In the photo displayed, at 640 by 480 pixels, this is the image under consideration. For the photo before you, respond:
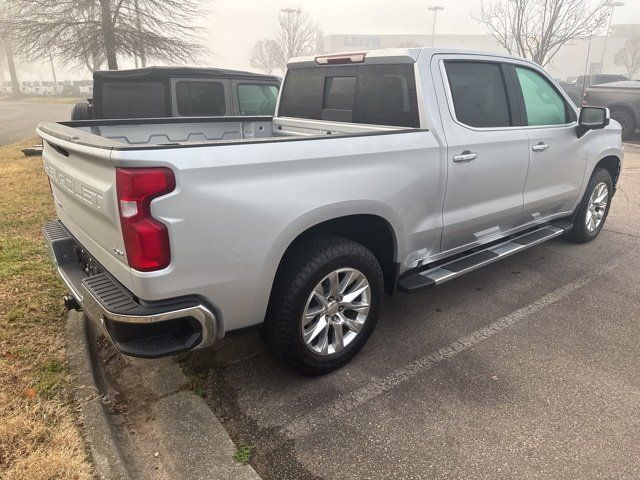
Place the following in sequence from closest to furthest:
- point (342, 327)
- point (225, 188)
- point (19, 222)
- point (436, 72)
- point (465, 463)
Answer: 1. point (225, 188)
2. point (465, 463)
3. point (342, 327)
4. point (436, 72)
5. point (19, 222)

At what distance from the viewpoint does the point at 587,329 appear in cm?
357

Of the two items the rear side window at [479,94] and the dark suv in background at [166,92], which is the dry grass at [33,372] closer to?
the dark suv in background at [166,92]

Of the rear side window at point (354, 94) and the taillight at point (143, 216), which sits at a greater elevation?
the rear side window at point (354, 94)

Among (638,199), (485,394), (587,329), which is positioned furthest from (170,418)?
(638,199)

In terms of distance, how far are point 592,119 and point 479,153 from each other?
1.71 m

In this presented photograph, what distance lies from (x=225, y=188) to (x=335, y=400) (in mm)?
1400

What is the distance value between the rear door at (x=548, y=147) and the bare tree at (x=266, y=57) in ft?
154

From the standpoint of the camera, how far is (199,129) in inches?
162

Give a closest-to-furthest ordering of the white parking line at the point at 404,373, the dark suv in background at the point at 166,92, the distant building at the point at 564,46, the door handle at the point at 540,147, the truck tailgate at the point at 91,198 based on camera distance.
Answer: the truck tailgate at the point at 91,198
the white parking line at the point at 404,373
the door handle at the point at 540,147
the dark suv in background at the point at 166,92
the distant building at the point at 564,46

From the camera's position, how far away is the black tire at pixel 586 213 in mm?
4965

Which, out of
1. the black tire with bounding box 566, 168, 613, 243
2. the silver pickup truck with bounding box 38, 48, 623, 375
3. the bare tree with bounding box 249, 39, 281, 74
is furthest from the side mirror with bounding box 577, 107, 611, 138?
the bare tree with bounding box 249, 39, 281, 74

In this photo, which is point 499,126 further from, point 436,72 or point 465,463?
point 465,463

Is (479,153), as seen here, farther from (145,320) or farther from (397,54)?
(145,320)

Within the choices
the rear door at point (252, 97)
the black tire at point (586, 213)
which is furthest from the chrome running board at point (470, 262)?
the rear door at point (252, 97)
